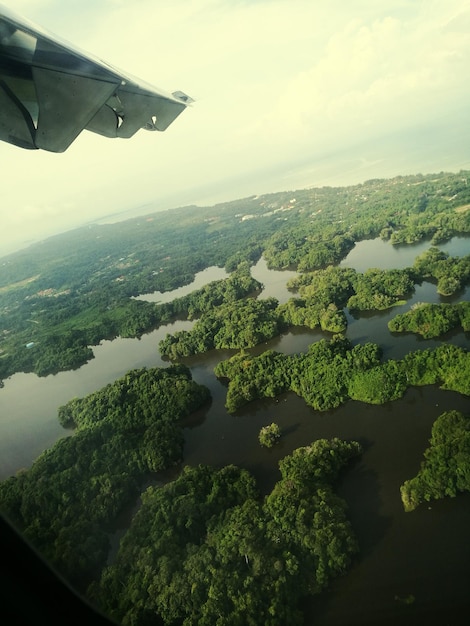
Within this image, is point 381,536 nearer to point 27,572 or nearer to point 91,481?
point 91,481

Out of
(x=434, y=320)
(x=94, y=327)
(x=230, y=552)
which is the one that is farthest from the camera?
(x=94, y=327)

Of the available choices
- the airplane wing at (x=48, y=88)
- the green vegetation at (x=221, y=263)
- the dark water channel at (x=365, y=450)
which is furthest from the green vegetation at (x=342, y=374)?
the airplane wing at (x=48, y=88)

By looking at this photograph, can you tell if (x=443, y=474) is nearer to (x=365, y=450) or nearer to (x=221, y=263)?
(x=365, y=450)

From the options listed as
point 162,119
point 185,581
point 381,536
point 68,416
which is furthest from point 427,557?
point 68,416

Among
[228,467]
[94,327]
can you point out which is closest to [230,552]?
[228,467]

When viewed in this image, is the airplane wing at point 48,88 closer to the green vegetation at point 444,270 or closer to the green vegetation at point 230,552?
the green vegetation at point 230,552

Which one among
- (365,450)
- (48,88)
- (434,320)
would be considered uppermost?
(48,88)
